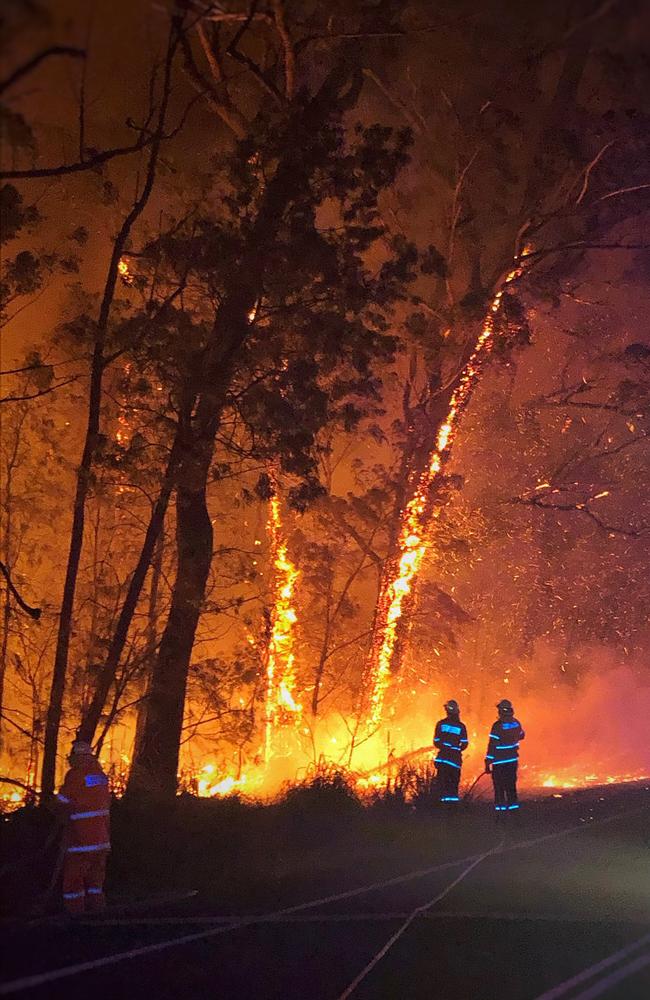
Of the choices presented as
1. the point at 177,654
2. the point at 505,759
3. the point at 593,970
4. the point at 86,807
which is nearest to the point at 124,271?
the point at 177,654

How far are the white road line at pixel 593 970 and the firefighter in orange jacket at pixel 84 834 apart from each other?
12.5ft

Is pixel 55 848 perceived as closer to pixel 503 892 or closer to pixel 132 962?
pixel 132 962

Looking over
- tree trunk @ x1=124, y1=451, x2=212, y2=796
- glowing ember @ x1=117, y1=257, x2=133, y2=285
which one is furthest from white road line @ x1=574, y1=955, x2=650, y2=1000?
glowing ember @ x1=117, y1=257, x2=133, y2=285

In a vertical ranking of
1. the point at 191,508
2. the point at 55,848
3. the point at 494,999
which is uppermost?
the point at 191,508

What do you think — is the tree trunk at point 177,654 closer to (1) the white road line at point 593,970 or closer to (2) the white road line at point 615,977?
(1) the white road line at point 593,970

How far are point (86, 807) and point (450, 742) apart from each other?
296 inches

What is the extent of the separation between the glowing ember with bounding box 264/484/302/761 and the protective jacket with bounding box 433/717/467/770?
5432 millimetres

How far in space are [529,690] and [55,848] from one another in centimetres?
3198

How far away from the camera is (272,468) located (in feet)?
45.3

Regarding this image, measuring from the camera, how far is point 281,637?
20.7m

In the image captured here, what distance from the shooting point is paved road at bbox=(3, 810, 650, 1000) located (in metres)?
6.50

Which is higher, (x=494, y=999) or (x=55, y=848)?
(x=55, y=848)

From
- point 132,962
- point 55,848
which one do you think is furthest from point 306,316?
point 132,962

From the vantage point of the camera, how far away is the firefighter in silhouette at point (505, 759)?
568 inches
